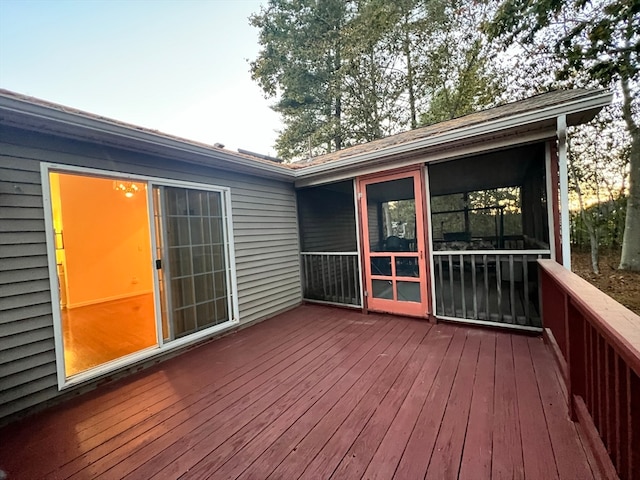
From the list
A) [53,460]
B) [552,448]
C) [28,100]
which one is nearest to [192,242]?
[28,100]

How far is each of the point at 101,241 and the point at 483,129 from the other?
7.31m

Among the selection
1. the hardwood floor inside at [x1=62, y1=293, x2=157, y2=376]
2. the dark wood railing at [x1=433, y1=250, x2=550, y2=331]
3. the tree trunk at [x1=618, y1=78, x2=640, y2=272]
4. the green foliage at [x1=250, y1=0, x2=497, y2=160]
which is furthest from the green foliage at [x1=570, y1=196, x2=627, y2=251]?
the hardwood floor inside at [x1=62, y1=293, x2=157, y2=376]

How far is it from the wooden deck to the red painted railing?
0.16m

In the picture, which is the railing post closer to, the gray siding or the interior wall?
the gray siding

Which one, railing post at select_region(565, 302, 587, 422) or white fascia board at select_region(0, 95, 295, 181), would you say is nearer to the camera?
railing post at select_region(565, 302, 587, 422)

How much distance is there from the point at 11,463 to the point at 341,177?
13.9 feet

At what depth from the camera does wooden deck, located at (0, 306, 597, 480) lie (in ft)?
5.04

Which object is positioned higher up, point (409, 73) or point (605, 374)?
point (409, 73)

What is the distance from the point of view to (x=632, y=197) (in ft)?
22.4

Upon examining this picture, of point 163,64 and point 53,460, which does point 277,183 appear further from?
point 163,64

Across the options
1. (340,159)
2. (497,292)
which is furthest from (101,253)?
(497,292)

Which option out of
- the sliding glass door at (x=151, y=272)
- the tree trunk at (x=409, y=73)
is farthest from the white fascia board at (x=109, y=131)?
the tree trunk at (x=409, y=73)

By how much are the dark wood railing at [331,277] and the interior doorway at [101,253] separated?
2646 mm

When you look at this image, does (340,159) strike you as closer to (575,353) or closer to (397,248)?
(397,248)
